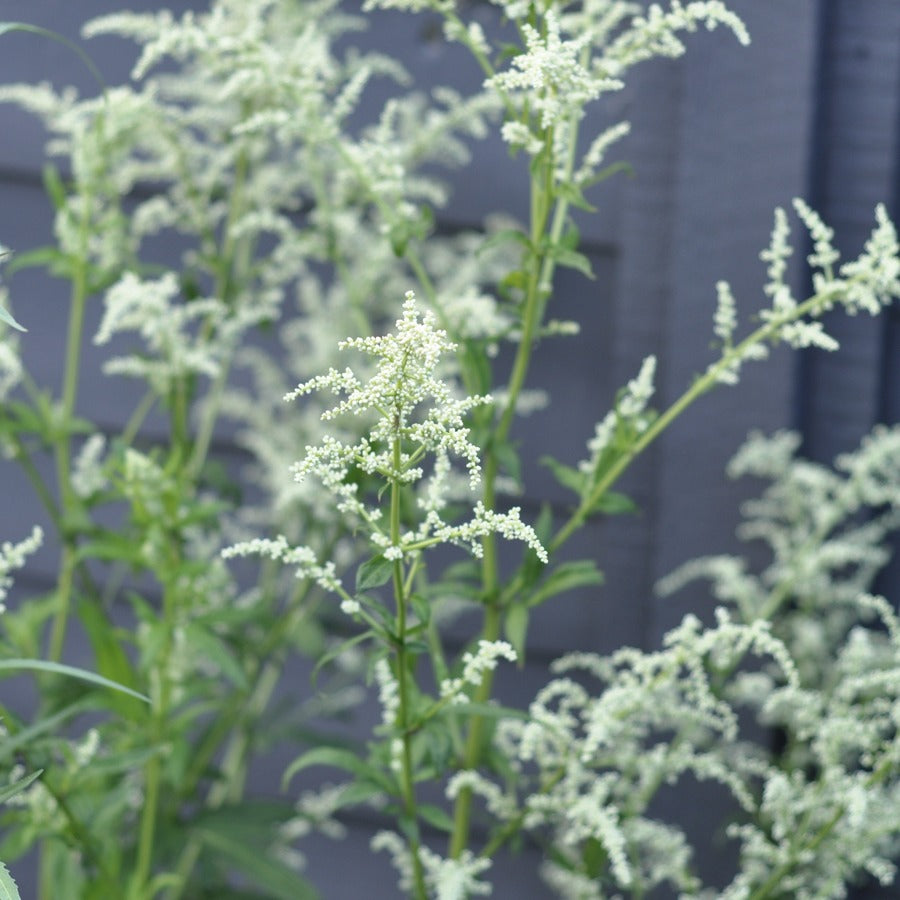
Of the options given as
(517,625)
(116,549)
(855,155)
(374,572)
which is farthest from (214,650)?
(855,155)

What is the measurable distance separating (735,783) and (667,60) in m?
0.69

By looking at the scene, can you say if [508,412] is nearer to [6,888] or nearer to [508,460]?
[508,460]

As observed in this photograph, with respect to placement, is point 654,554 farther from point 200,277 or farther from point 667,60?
point 200,277

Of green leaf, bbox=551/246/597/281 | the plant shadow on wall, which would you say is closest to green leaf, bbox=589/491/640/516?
the plant shadow on wall

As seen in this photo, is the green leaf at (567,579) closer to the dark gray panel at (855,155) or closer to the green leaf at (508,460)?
the green leaf at (508,460)

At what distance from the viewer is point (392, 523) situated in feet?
2.22

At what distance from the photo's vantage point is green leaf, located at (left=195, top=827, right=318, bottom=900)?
1.18 meters

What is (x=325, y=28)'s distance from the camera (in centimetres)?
127

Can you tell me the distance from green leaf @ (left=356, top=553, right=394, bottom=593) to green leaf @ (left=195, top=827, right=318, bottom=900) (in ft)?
1.96

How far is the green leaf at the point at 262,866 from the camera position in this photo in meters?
1.18

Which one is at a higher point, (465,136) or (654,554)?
(465,136)

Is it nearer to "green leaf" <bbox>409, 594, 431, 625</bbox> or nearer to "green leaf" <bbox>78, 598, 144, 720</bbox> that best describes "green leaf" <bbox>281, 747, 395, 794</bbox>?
"green leaf" <bbox>409, 594, 431, 625</bbox>

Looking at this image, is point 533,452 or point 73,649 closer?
point 533,452

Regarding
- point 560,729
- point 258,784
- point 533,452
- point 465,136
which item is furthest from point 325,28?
point 258,784
